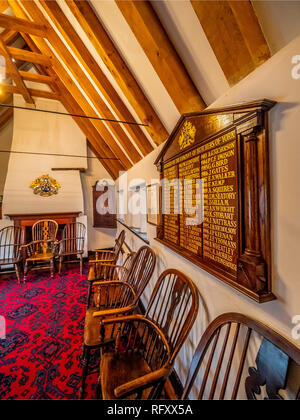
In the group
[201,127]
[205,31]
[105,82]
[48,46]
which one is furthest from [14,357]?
[48,46]

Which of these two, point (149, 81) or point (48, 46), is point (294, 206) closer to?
point (149, 81)

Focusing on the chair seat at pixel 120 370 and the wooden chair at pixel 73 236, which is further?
the wooden chair at pixel 73 236

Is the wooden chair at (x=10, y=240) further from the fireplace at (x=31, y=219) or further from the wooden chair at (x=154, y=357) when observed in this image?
the wooden chair at (x=154, y=357)

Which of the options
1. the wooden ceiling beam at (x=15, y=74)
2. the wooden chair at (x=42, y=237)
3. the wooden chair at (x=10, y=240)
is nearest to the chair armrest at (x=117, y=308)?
the wooden chair at (x=42, y=237)

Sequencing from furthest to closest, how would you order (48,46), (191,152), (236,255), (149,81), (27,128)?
(27,128), (48,46), (149,81), (191,152), (236,255)

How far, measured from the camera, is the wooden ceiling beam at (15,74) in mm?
3352

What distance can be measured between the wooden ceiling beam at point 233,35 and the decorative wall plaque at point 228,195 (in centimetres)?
21

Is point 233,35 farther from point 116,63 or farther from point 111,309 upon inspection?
point 111,309

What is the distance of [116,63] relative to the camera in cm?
162

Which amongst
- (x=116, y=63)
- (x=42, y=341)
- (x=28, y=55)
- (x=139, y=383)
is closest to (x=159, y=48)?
(x=116, y=63)

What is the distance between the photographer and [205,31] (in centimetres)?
85

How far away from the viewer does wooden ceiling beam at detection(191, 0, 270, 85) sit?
714mm

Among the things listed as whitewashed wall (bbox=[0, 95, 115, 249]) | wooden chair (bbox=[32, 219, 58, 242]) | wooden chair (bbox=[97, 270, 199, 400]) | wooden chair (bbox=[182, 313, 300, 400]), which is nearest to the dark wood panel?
whitewashed wall (bbox=[0, 95, 115, 249])
